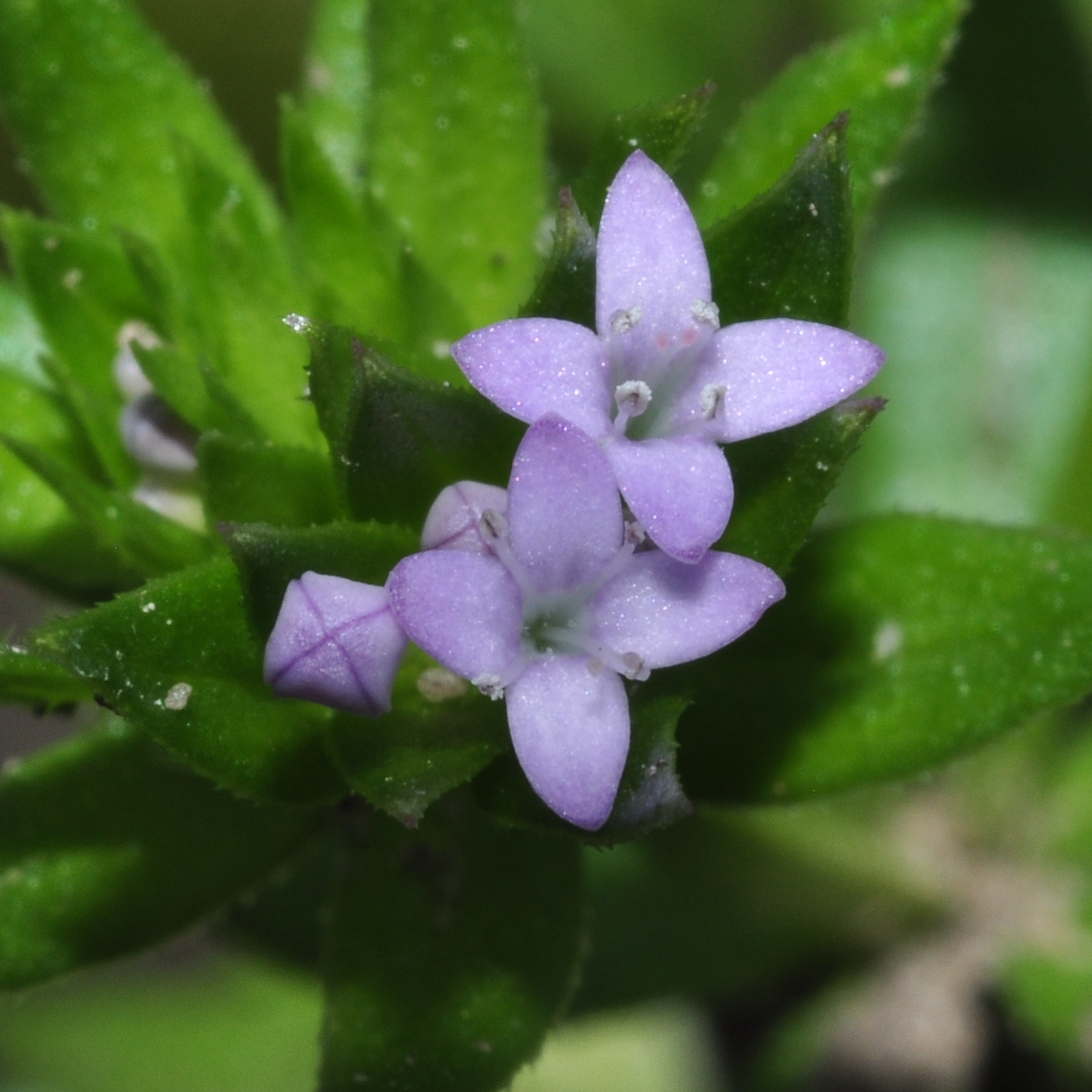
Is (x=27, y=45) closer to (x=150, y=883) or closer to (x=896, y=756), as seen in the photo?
(x=150, y=883)

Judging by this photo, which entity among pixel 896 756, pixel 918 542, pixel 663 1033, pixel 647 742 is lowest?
pixel 663 1033

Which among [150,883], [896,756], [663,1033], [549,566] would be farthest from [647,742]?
[663,1033]

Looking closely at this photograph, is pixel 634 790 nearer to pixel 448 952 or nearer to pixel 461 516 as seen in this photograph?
pixel 461 516

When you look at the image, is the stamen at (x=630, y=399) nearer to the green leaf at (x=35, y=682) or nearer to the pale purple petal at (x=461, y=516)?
the pale purple petal at (x=461, y=516)

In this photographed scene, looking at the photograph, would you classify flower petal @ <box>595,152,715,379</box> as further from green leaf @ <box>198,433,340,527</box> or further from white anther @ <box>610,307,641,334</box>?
green leaf @ <box>198,433,340,527</box>

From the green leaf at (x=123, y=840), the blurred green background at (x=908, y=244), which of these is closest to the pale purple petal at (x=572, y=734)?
the green leaf at (x=123, y=840)

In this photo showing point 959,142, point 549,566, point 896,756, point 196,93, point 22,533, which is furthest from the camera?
point 959,142

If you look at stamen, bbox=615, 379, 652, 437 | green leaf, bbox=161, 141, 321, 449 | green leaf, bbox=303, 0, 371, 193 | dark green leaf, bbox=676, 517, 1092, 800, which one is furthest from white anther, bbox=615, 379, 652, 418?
green leaf, bbox=303, 0, 371, 193
